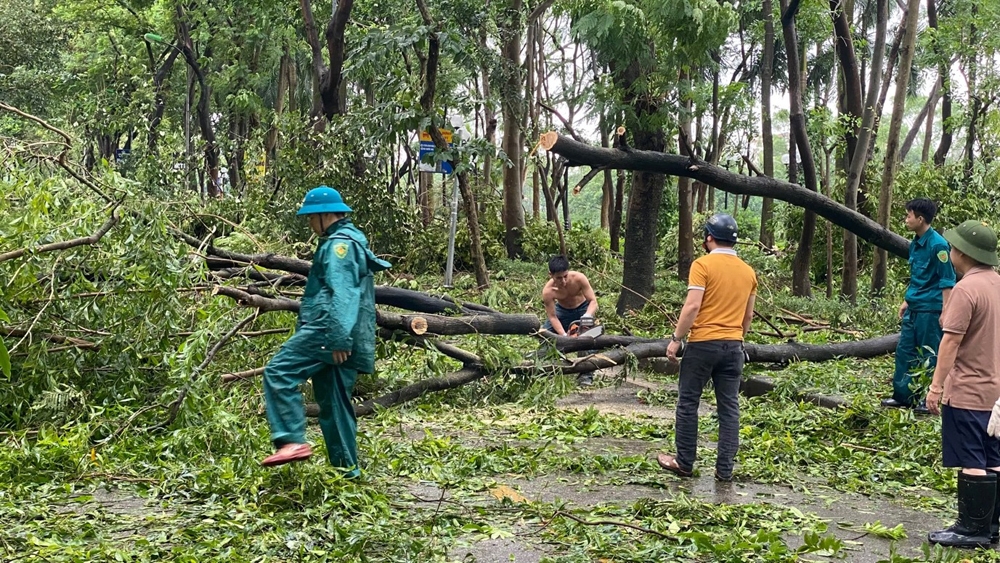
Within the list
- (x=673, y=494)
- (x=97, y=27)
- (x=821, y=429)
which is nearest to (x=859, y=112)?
(x=821, y=429)

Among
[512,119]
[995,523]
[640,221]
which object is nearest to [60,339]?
[995,523]

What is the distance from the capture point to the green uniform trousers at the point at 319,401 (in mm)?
5703

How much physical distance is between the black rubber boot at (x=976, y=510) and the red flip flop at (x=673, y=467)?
1788 millimetres

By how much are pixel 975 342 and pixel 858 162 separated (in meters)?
10.2

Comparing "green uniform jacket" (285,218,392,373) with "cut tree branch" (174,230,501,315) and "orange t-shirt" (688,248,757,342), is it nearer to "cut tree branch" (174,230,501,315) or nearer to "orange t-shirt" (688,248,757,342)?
"orange t-shirt" (688,248,757,342)

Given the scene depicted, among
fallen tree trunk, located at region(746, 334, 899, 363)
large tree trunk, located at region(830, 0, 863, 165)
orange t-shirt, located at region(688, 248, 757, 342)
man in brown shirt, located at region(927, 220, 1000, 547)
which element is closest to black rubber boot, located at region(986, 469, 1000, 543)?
man in brown shirt, located at region(927, 220, 1000, 547)

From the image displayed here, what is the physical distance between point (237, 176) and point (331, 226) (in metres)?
23.5

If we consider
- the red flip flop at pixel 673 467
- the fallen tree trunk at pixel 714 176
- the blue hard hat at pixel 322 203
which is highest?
the fallen tree trunk at pixel 714 176

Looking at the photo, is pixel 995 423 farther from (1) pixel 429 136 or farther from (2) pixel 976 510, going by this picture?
(1) pixel 429 136

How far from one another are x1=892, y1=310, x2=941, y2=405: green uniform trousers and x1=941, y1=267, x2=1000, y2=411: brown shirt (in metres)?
3.00

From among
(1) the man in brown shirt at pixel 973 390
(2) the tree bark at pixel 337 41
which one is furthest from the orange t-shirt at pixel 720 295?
(2) the tree bark at pixel 337 41

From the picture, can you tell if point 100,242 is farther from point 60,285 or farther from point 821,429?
point 821,429

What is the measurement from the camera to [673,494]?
6.22 m

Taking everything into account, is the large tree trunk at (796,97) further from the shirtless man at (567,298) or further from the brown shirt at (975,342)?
the brown shirt at (975,342)
